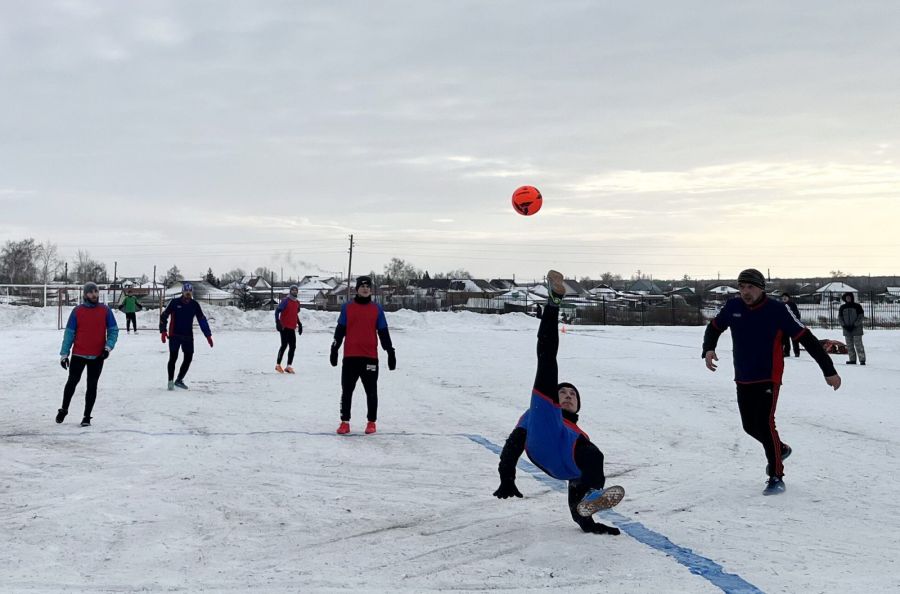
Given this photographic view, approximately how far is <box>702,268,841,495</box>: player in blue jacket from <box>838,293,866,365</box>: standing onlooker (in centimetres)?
1376

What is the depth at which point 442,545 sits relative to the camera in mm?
5281

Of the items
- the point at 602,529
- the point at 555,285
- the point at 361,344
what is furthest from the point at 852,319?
the point at 555,285

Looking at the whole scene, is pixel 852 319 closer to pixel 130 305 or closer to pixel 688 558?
pixel 688 558

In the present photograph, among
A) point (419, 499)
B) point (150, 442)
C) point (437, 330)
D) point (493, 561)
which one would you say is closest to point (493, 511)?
point (419, 499)

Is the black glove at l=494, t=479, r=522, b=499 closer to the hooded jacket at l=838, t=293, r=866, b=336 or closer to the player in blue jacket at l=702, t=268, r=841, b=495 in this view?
the player in blue jacket at l=702, t=268, r=841, b=495

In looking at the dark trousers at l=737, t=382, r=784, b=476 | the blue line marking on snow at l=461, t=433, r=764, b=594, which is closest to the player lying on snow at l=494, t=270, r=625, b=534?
the blue line marking on snow at l=461, t=433, r=764, b=594

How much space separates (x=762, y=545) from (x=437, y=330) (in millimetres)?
33654

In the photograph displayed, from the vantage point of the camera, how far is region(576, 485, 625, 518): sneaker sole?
5293 millimetres

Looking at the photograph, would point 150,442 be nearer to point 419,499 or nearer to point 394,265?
point 419,499

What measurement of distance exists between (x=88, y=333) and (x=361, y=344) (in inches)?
141

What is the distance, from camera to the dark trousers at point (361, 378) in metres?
9.92

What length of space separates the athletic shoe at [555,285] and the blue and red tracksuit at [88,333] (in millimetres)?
7081

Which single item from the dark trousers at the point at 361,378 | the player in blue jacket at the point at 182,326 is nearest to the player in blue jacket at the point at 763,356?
the dark trousers at the point at 361,378

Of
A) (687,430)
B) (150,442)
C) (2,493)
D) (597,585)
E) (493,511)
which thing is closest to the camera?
(597,585)
